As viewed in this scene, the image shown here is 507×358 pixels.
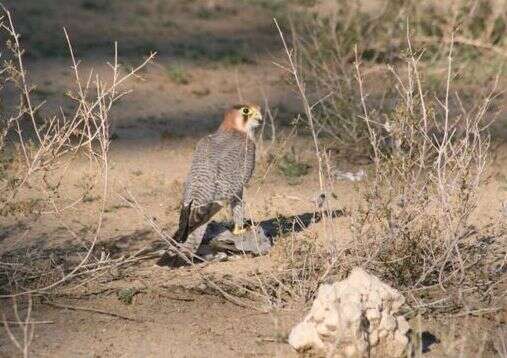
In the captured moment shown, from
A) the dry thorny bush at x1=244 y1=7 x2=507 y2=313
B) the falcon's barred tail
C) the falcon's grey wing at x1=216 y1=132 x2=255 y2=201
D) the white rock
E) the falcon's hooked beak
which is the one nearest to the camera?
the white rock

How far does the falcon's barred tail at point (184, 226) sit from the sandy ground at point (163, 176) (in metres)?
0.26

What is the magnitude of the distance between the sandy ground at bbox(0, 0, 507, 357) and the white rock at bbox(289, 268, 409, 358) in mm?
248

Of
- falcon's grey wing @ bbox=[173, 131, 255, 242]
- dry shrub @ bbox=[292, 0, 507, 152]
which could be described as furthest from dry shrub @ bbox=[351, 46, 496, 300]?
dry shrub @ bbox=[292, 0, 507, 152]

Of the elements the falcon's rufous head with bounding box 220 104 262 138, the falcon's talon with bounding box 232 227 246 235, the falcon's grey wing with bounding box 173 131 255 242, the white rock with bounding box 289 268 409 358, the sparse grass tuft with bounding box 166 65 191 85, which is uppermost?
the white rock with bounding box 289 268 409 358

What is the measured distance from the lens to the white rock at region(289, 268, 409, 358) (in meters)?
5.62

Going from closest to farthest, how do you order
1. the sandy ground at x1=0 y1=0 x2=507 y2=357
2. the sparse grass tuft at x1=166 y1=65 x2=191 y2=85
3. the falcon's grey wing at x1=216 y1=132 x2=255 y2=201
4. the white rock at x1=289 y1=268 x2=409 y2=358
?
the white rock at x1=289 y1=268 x2=409 y2=358
the sandy ground at x1=0 y1=0 x2=507 y2=357
the falcon's grey wing at x1=216 y1=132 x2=255 y2=201
the sparse grass tuft at x1=166 y1=65 x2=191 y2=85

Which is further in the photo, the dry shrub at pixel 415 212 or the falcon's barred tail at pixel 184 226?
the falcon's barred tail at pixel 184 226

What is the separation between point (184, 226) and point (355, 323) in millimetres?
2158

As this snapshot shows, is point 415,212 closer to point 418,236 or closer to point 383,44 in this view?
point 418,236

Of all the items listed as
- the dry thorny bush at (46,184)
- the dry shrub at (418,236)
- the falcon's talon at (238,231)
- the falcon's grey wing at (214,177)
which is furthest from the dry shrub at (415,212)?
the dry thorny bush at (46,184)

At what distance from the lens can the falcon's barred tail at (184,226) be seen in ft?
24.5

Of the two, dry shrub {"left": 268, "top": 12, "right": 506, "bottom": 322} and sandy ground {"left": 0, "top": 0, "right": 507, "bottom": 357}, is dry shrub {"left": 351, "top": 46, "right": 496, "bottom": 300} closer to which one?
dry shrub {"left": 268, "top": 12, "right": 506, "bottom": 322}

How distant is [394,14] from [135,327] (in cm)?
638

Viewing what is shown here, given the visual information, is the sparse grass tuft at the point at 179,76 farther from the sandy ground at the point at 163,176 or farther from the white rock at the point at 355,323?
the white rock at the point at 355,323
